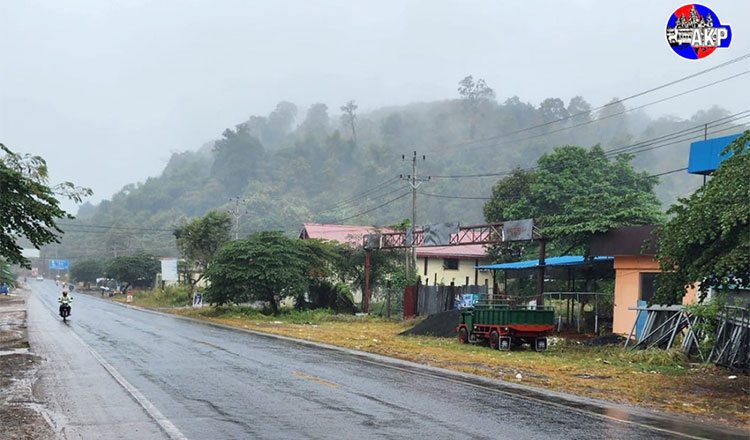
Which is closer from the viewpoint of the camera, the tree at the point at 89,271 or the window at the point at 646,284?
the window at the point at 646,284

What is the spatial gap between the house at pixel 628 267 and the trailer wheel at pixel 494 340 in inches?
212

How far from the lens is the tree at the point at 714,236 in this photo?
44.8ft

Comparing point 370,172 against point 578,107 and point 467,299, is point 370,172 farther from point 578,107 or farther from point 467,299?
point 467,299

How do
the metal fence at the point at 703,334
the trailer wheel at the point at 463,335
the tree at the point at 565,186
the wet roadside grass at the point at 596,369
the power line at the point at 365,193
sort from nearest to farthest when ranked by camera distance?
the wet roadside grass at the point at 596,369 → the metal fence at the point at 703,334 → the trailer wheel at the point at 463,335 → the tree at the point at 565,186 → the power line at the point at 365,193

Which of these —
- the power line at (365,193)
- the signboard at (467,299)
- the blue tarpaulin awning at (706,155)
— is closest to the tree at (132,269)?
the power line at (365,193)

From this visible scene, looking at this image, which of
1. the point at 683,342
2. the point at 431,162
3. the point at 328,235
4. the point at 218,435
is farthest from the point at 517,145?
the point at 218,435

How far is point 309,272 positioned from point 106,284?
85067mm

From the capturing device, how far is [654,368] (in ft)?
62.3

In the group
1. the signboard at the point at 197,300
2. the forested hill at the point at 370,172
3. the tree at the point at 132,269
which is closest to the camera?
the signboard at the point at 197,300

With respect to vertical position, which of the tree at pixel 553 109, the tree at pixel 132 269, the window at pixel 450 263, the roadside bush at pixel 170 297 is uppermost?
the tree at pixel 553 109

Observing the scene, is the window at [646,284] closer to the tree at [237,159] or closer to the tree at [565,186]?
the tree at [565,186]

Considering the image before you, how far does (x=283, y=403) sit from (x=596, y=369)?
10694mm

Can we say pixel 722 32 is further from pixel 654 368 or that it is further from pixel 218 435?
pixel 218 435

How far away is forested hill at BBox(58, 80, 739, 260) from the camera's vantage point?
12862 cm
